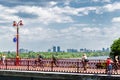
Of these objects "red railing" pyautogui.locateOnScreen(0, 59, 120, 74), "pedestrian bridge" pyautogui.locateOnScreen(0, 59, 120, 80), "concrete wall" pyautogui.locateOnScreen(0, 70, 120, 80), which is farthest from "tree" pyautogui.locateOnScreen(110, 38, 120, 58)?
"concrete wall" pyautogui.locateOnScreen(0, 70, 120, 80)

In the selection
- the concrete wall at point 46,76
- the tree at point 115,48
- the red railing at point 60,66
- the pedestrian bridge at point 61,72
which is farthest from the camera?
the tree at point 115,48

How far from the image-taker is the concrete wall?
28.7 metres

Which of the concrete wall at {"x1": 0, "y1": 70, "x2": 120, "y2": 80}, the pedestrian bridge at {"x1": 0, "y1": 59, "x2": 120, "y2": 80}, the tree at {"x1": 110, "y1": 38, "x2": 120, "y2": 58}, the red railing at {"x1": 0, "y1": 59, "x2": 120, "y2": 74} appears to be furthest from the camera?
the tree at {"x1": 110, "y1": 38, "x2": 120, "y2": 58}

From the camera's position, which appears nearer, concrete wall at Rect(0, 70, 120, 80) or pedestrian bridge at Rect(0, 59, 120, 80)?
concrete wall at Rect(0, 70, 120, 80)

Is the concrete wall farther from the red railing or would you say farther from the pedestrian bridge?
the red railing

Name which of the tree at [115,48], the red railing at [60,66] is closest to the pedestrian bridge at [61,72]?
the red railing at [60,66]

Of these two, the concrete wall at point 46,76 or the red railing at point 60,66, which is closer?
the concrete wall at point 46,76

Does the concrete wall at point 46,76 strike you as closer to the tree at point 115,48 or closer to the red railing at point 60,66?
the red railing at point 60,66

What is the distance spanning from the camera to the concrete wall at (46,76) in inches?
1129

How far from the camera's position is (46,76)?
31.6 meters

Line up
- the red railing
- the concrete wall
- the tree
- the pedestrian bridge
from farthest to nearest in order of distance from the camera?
the tree → the red railing → the pedestrian bridge → the concrete wall

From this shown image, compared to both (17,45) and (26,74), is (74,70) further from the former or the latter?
(17,45)

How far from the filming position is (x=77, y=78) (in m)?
29.9

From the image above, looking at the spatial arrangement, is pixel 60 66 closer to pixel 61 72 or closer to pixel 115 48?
pixel 61 72
